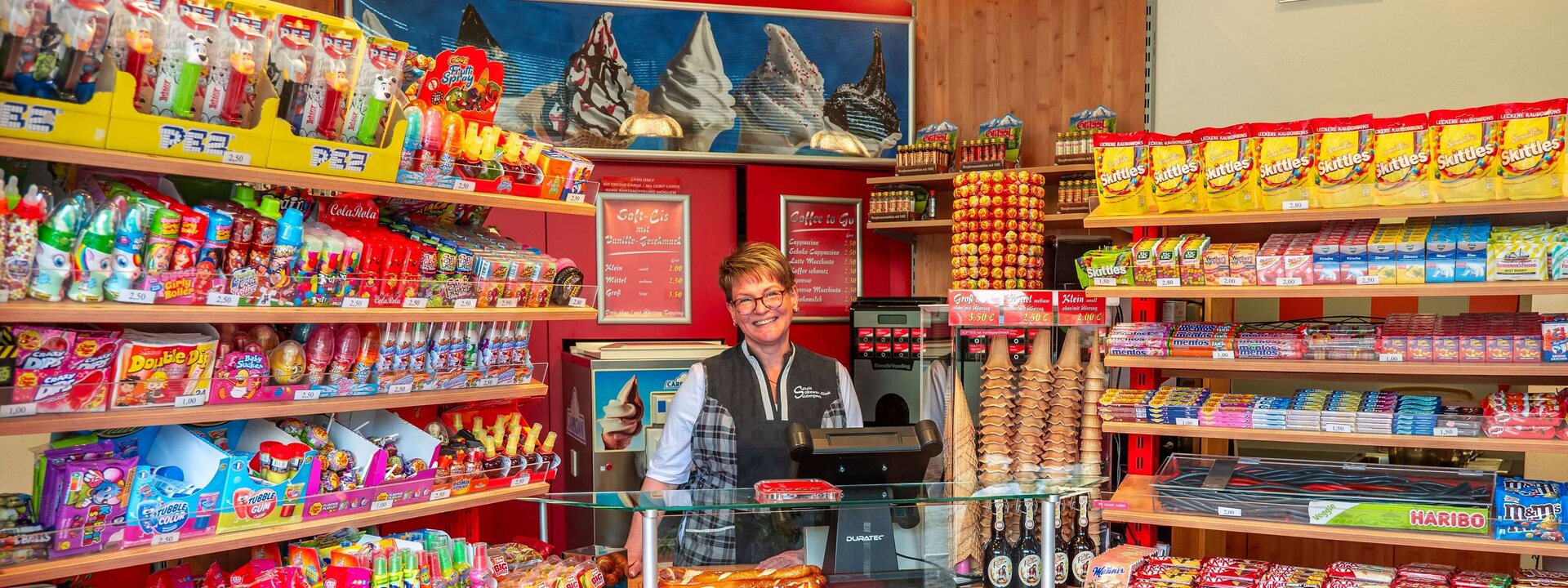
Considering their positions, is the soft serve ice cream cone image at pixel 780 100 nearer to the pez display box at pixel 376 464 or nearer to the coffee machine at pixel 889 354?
the coffee machine at pixel 889 354

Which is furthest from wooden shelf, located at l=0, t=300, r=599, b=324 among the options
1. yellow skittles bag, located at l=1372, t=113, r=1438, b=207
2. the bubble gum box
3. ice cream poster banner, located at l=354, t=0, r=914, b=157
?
ice cream poster banner, located at l=354, t=0, r=914, b=157

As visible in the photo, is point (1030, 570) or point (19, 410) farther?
point (1030, 570)

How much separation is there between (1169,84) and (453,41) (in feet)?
11.6

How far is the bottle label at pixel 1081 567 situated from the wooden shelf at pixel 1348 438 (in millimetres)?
460

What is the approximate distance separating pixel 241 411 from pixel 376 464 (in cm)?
37

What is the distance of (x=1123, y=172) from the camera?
348cm

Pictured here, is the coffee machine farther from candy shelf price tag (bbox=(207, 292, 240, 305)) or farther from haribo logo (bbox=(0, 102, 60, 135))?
haribo logo (bbox=(0, 102, 60, 135))

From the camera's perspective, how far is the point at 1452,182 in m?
3.08

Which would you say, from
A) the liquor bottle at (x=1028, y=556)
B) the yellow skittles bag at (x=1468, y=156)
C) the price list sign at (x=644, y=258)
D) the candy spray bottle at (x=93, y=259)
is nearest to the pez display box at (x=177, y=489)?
the candy spray bottle at (x=93, y=259)

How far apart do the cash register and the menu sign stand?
3.51 m

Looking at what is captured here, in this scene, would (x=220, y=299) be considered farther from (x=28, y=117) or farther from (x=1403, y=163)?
(x=1403, y=163)

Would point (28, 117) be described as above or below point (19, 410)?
above

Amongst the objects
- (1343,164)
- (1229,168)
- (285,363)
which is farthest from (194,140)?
(1343,164)

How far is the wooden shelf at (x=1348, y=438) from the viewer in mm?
3039
